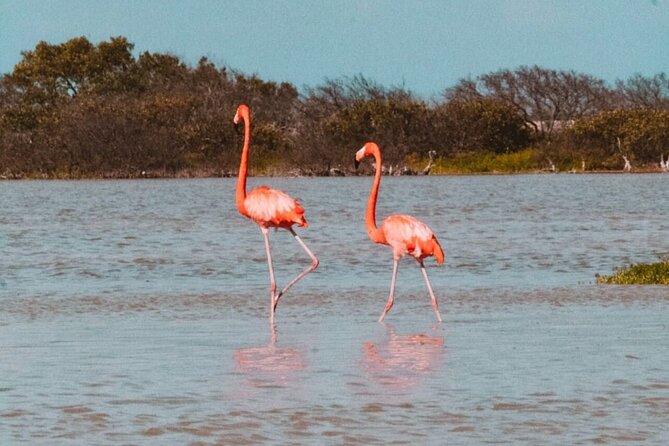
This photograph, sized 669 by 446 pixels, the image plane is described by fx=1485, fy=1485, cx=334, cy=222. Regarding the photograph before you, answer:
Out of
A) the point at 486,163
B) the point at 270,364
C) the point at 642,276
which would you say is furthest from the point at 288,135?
the point at 270,364

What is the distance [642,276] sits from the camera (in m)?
16.1

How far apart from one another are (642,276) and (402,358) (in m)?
6.44

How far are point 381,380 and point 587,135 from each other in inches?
2593

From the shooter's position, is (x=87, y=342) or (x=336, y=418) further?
(x=87, y=342)

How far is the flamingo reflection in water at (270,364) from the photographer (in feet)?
30.7

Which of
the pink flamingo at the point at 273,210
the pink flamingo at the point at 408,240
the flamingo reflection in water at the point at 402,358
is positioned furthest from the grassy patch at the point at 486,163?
the flamingo reflection in water at the point at 402,358

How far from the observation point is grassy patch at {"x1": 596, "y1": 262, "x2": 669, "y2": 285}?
625 inches

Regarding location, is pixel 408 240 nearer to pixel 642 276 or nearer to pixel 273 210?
pixel 273 210

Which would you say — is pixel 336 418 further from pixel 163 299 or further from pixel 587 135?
pixel 587 135

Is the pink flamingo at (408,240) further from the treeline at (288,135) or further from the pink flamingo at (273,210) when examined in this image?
the treeline at (288,135)

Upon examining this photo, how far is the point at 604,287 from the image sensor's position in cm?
1570

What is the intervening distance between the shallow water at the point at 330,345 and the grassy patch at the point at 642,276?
0.38 meters

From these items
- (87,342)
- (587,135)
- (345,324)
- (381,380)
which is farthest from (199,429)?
(587,135)

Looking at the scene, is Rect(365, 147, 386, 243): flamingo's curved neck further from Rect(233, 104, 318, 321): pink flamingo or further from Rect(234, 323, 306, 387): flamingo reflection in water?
Rect(234, 323, 306, 387): flamingo reflection in water
